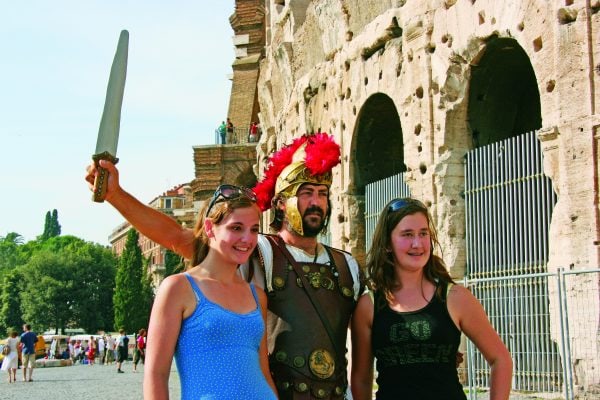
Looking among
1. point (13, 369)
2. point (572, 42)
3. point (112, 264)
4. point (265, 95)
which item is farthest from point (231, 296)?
point (112, 264)

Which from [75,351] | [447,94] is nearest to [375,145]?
[447,94]

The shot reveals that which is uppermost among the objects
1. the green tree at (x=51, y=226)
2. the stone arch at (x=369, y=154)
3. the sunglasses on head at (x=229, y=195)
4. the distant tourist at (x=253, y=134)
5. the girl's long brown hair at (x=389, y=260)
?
the green tree at (x=51, y=226)

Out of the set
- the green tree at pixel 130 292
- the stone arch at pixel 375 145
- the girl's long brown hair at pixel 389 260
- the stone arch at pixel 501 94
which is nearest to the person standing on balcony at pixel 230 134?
the stone arch at pixel 375 145

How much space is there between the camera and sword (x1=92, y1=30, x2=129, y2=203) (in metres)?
3.84

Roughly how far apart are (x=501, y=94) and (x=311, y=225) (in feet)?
26.7

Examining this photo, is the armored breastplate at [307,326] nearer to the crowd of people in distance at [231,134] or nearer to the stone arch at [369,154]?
the stone arch at [369,154]

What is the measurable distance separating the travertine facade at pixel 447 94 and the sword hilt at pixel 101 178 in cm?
595

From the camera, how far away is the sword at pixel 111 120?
384 centimetres

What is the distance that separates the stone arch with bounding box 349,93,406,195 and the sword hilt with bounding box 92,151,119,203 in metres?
10.5

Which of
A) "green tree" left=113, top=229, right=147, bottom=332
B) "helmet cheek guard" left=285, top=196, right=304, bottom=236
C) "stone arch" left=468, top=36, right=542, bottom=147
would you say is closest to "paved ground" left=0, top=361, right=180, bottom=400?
"stone arch" left=468, top=36, right=542, bottom=147

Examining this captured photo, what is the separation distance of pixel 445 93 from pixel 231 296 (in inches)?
334

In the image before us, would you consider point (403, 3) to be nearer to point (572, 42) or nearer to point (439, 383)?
point (572, 42)

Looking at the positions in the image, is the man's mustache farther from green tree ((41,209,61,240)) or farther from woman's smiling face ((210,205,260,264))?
green tree ((41,209,61,240))

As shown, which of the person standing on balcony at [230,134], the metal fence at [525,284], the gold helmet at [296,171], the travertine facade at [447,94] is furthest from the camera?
the person standing on balcony at [230,134]
